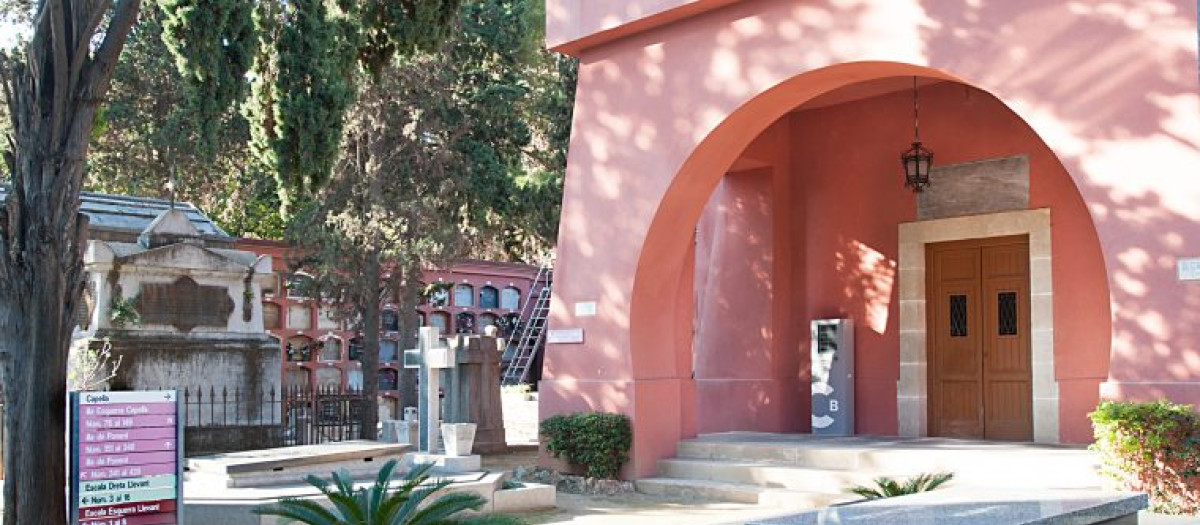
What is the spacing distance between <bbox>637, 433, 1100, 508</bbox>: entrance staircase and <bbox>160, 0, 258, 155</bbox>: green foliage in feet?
18.5

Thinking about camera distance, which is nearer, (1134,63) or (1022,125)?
(1134,63)

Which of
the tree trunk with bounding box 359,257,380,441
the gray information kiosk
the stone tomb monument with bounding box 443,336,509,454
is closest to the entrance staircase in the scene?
the gray information kiosk

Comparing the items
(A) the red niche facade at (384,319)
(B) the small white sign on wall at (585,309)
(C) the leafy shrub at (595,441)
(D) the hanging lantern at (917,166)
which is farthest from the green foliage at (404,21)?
(A) the red niche facade at (384,319)

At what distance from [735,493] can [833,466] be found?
3.21 feet

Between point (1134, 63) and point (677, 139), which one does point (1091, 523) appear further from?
point (677, 139)

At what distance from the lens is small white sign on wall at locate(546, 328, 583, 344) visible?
13.1m

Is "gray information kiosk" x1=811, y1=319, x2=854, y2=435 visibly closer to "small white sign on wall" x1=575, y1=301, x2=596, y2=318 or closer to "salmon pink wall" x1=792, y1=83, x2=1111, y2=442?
"salmon pink wall" x1=792, y1=83, x2=1111, y2=442

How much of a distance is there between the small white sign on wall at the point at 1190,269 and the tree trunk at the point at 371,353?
11.6m

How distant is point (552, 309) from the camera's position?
1338 cm

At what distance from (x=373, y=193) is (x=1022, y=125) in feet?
30.3

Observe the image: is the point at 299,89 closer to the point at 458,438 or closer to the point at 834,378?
the point at 458,438

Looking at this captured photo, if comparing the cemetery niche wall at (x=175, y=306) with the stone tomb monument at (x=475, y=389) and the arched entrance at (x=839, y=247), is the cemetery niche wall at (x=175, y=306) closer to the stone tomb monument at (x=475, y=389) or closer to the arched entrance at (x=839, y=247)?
the stone tomb monument at (x=475, y=389)

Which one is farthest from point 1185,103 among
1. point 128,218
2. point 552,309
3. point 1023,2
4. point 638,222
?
point 128,218

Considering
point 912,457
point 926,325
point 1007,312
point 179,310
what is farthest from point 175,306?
point 1007,312
